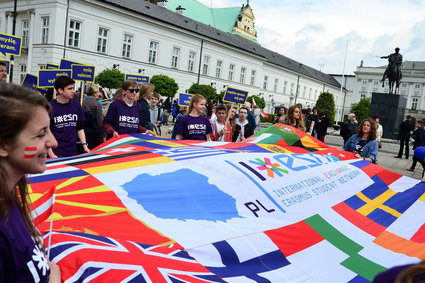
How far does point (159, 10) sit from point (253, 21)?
3843cm

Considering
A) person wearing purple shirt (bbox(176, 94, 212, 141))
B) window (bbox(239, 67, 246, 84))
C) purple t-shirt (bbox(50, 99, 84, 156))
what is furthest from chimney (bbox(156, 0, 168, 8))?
purple t-shirt (bbox(50, 99, 84, 156))

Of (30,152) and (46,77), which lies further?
(46,77)

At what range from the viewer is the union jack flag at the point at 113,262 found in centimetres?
189

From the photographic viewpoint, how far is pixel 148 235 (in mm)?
2537

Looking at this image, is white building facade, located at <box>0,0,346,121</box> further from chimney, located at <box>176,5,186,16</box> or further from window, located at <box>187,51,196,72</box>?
chimney, located at <box>176,5,186,16</box>

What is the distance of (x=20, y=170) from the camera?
1360 mm

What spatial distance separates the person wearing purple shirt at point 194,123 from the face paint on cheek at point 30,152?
453 centimetres

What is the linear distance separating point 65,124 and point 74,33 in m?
31.7

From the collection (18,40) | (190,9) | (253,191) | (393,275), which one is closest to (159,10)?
(190,9)

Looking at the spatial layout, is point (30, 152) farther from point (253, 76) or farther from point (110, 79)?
point (253, 76)

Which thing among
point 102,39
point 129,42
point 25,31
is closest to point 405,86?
point 129,42

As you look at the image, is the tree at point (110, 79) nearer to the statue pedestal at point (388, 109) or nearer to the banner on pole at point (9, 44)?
the statue pedestal at point (388, 109)

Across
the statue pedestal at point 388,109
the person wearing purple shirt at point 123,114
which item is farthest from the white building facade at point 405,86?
the person wearing purple shirt at point 123,114

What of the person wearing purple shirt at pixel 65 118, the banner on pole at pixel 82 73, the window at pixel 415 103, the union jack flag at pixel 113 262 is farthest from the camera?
the window at pixel 415 103
